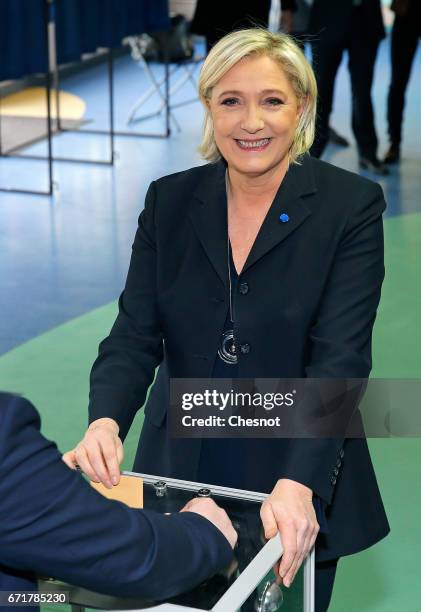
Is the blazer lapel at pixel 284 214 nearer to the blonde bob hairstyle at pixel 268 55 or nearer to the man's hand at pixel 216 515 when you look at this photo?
the blonde bob hairstyle at pixel 268 55

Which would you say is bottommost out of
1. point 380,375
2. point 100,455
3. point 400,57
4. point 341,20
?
point 380,375

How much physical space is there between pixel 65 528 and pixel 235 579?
430mm

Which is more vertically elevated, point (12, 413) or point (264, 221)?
point (12, 413)

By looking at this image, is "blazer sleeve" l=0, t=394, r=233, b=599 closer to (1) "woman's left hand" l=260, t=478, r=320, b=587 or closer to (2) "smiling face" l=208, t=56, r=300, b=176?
(1) "woman's left hand" l=260, t=478, r=320, b=587

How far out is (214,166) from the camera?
8.78ft

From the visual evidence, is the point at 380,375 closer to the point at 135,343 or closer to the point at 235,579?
the point at 135,343

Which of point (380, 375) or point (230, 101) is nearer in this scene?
point (230, 101)

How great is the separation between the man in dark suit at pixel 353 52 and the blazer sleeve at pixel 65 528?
6534 millimetres

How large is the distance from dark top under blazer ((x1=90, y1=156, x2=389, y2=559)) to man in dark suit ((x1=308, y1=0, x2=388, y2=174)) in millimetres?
5420

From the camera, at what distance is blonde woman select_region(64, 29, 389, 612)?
2408mm

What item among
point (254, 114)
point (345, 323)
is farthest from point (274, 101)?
point (345, 323)

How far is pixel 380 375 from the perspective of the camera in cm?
523

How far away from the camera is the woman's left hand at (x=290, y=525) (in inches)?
77.5

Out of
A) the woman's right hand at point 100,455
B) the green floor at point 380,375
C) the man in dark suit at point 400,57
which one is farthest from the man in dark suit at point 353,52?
the woman's right hand at point 100,455
